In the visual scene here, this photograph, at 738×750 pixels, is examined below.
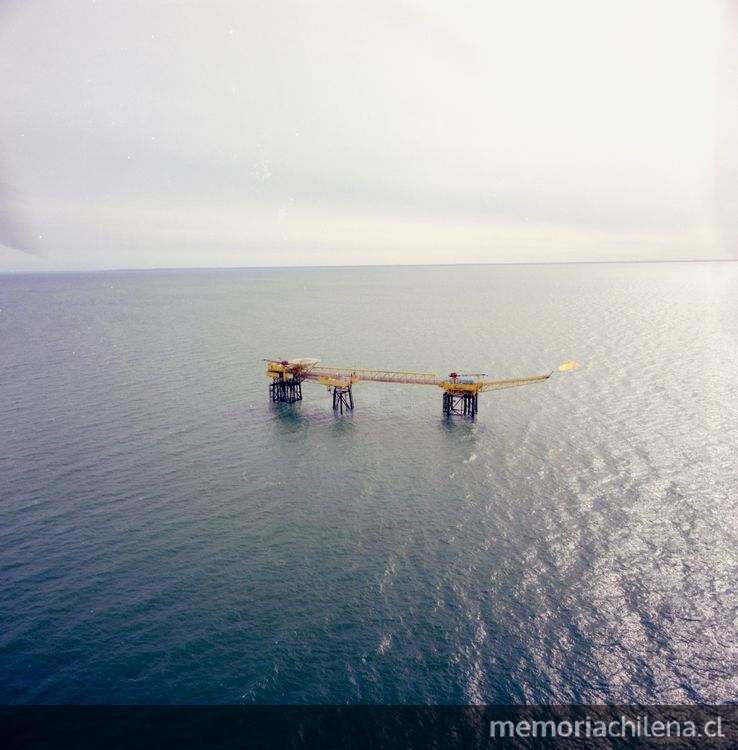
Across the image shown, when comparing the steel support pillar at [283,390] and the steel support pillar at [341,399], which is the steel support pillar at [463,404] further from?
the steel support pillar at [283,390]

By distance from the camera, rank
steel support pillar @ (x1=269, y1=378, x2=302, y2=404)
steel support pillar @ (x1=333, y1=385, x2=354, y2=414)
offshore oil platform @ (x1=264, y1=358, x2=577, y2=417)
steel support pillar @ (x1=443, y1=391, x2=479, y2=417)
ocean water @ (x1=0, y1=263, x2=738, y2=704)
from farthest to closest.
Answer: steel support pillar @ (x1=269, y1=378, x2=302, y2=404) < steel support pillar @ (x1=333, y1=385, x2=354, y2=414) < steel support pillar @ (x1=443, y1=391, x2=479, y2=417) < offshore oil platform @ (x1=264, y1=358, x2=577, y2=417) < ocean water @ (x1=0, y1=263, x2=738, y2=704)

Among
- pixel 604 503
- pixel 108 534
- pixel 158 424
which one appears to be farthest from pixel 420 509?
pixel 158 424

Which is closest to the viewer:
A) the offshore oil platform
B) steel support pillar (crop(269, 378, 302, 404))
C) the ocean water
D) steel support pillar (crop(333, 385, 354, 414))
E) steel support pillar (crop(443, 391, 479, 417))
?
the ocean water

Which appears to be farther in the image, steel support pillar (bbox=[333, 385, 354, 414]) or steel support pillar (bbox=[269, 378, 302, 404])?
steel support pillar (bbox=[269, 378, 302, 404])

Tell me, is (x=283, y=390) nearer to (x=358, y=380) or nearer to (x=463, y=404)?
(x=358, y=380)

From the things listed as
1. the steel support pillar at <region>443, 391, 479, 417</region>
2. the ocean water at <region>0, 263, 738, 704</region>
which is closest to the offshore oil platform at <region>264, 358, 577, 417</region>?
the steel support pillar at <region>443, 391, 479, 417</region>

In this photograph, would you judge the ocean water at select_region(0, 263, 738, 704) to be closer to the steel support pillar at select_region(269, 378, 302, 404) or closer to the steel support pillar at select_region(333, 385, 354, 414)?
the steel support pillar at select_region(333, 385, 354, 414)

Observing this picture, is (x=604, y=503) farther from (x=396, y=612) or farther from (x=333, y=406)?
(x=333, y=406)

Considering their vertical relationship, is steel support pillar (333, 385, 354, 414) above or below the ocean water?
above
